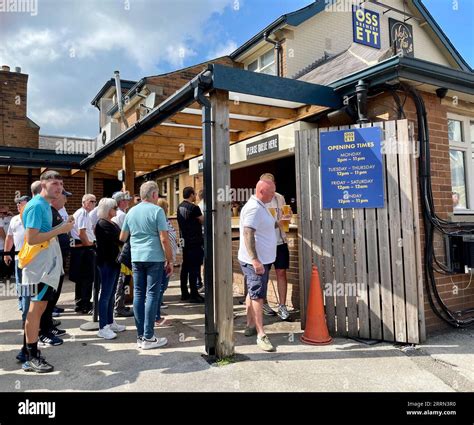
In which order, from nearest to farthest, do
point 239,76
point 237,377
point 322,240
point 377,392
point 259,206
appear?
1. point 377,392
2. point 237,377
3. point 239,76
4. point 259,206
5. point 322,240

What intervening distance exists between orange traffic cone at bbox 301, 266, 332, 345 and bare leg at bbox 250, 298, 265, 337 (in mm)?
565

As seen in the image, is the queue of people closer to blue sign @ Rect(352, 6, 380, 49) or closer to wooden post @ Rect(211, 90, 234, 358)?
wooden post @ Rect(211, 90, 234, 358)

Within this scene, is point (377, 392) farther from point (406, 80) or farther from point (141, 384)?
point (406, 80)

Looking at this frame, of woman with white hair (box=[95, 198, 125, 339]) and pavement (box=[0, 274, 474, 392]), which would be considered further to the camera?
woman with white hair (box=[95, 198, 125, 339])

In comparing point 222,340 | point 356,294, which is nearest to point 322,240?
point 356,294

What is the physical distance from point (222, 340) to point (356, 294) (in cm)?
174

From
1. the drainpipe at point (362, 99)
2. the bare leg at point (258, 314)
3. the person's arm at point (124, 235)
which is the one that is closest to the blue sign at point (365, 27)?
the drainpipe at point (362, 99)

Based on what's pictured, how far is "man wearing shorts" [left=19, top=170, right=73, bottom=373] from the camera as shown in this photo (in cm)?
338

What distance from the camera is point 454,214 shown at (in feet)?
16.0

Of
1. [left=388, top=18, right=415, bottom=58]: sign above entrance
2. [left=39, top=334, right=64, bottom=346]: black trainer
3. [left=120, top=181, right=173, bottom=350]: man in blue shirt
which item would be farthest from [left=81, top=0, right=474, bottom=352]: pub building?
[left=388, top=18, right=415, bottom=58]: sign above entrance

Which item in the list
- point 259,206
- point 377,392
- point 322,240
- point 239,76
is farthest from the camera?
point 322,240

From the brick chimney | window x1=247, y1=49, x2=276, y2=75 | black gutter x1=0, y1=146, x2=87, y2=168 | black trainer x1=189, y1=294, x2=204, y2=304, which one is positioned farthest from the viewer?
the brick chimney

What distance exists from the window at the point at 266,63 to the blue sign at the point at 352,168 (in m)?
7.53

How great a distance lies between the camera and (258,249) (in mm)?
4281
